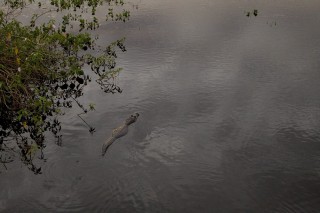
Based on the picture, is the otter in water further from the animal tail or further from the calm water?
the calm water

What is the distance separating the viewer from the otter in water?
28.6ft

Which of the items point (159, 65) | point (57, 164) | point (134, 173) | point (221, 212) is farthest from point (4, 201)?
point (159, 65)

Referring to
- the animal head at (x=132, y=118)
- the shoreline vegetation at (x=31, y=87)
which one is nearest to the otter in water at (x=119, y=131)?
the animal head at (x=132, y=118)

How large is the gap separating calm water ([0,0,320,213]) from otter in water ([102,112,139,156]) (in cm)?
16

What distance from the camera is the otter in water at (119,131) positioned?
870 centimetres

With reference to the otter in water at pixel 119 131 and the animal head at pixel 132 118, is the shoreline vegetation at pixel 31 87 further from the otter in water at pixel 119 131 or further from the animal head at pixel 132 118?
the animal head at pixel 132 118

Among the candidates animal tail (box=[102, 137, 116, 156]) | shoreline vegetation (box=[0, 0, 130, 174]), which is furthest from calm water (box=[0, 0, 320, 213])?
shoreline vegetation (box=[0, 0, 130, 174])

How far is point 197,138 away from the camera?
29.8 ft

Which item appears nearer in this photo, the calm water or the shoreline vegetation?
the shoreline vegetation

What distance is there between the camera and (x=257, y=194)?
724cm

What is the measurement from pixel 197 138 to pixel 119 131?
2075 millimetres

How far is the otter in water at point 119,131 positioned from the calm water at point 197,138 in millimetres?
158

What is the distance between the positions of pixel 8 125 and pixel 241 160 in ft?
18.0

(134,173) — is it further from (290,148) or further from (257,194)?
(290,148)
